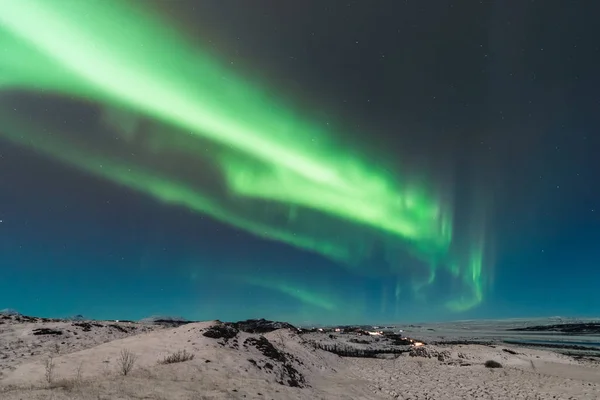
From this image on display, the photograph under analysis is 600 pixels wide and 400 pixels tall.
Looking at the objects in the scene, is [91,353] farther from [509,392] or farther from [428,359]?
[428,359]

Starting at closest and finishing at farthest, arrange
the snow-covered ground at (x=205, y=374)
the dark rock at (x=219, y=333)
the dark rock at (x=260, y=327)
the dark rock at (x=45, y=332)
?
the snow-covered ground at (x=205, y=374) → the dark rock at (x=219, y=333) → the dark rock at (x=45, y=332) → the dark rock at (x=260, y=327)

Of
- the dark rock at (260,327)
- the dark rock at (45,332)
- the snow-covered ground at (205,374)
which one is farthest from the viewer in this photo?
the dark rock at (260,327)

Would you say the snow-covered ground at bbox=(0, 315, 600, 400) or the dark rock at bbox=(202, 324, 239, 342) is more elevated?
the dark rock at bbox=(202, 324, 239, 342)

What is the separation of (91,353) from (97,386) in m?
10.3

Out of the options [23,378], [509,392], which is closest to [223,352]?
[23,378]

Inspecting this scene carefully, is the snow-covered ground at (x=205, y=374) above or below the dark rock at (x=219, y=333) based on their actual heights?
below

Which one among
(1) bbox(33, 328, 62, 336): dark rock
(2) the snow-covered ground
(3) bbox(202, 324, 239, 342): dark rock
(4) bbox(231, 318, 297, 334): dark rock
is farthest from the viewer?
(4) bbox(231, 318, 297, 334): dark rock

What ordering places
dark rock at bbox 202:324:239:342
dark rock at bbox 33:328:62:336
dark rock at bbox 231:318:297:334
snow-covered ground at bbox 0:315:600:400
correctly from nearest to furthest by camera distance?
snow-covered ground at bbox 0:315:600:400 < dark rock at bbox 202:324:239:342 < dark rock at bbox 33:328:62:336 < dark rock at bbox 231:318:297:334

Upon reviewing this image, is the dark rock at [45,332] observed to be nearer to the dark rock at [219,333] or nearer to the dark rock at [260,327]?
the dark rock at [219,333]

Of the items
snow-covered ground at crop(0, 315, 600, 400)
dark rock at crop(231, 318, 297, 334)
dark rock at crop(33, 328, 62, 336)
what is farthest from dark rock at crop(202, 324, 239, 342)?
dark rock at crop(33, 328, 62, 336)

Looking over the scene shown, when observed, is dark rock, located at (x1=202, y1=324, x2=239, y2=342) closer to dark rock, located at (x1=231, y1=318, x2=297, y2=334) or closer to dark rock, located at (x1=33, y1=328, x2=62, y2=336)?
dark rock, located at (x1=231, y1=318, x2=297, y2=334)

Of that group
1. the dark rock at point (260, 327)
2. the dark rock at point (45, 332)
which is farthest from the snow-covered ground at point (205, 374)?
the dark rock at point (260, 327)

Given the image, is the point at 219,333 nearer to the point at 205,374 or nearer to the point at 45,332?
the point at 205,374

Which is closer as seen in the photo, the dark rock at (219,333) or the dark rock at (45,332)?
the dark rock at (219,333)
